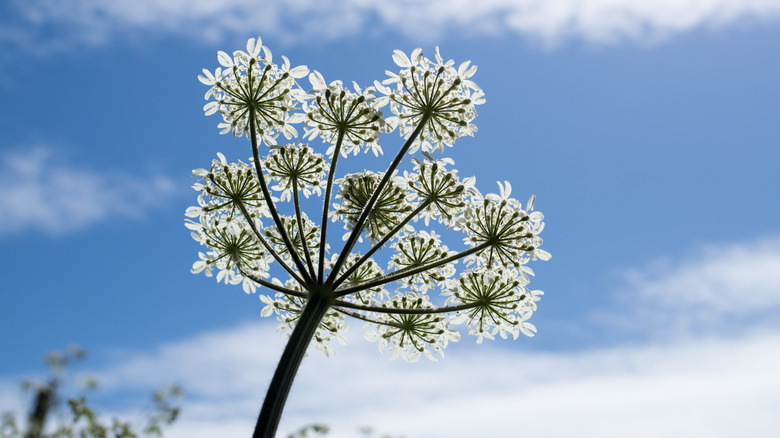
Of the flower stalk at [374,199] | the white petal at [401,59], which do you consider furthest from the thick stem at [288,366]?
the white petal at [401,59]

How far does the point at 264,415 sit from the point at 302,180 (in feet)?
16.7

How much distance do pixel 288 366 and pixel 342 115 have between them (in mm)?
4737

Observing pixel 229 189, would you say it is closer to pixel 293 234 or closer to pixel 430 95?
pixel 293 234

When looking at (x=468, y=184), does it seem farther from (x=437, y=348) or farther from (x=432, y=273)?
(x=437, y=348)

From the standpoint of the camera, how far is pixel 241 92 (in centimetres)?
1188

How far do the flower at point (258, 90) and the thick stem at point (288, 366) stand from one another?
355cm

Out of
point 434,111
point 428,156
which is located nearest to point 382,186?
point 428,156

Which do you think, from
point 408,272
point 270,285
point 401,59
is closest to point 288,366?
point 270,285

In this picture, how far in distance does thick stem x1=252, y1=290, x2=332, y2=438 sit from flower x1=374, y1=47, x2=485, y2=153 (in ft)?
11.6

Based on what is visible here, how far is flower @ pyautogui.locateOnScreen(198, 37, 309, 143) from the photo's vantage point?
38.5 feet

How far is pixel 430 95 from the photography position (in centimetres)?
1155

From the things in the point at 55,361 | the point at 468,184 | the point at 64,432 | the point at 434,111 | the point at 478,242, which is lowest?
the point at 64,432

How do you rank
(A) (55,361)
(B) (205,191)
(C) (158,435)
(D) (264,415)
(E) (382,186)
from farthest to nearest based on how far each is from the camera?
(B) (205,191) → (E) (382,186) → (D) (264,415) → (C) (158,435) → (A) (55,361)

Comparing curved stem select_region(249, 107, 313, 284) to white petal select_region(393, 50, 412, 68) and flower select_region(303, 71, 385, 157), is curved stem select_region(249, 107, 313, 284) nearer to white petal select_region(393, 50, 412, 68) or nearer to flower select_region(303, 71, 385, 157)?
flower select_region(303, 71, 385, 157)
